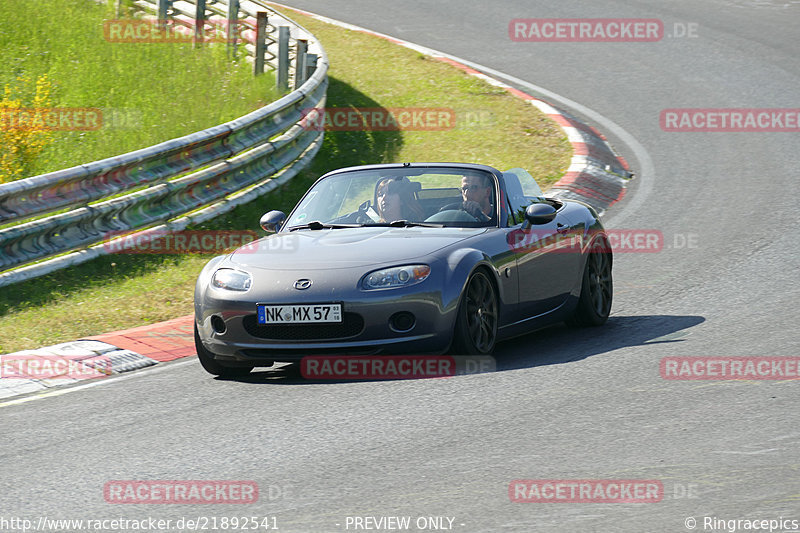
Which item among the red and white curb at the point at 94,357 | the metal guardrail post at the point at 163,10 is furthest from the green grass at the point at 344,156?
the metal guardrail post at the point at 163,10

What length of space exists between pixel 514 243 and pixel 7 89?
380 inches

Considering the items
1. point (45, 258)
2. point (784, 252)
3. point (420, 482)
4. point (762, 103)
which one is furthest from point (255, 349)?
point (762, 103)

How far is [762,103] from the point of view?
18.7 metres

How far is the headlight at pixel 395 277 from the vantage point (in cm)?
715

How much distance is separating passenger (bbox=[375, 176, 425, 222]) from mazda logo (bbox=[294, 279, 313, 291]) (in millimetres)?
1293

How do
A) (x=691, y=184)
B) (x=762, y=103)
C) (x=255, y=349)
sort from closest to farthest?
(x=255, y=349)
(x=691, y=184)
(x=762, y=103)

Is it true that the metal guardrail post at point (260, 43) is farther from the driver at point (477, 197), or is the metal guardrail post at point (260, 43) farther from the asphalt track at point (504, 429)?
the driver at point (477, 197)

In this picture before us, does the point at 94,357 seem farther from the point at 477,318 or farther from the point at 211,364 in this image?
the point at 477,318

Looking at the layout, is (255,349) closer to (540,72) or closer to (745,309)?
(745,309)

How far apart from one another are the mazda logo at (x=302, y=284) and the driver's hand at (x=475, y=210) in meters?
1.63

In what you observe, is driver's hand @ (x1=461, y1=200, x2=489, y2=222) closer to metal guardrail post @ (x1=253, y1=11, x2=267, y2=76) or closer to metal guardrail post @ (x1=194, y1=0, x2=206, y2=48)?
metal guardrail post @ (x1=253, y1=11, x2=267, y2=76)

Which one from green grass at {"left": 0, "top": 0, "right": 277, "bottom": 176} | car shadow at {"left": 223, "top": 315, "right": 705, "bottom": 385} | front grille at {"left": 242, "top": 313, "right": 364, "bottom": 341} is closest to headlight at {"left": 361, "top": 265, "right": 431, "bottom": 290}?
front grille at {"left": 242, "top": 313, "right": 364, "bottom": 341}

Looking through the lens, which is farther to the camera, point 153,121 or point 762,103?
point 762,103

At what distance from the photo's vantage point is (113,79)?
17.0 metres
